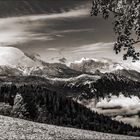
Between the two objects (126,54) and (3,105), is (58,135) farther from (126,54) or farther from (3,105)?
(3,105)

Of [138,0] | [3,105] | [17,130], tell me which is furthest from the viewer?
[3,105]

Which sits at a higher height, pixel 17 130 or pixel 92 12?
pixel 92 12

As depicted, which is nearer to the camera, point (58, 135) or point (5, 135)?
point (5, 135)

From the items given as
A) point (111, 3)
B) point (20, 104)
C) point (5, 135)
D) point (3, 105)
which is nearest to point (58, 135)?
point (5, 135)

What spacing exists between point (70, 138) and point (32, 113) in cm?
8048

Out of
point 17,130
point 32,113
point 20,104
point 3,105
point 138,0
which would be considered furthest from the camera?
point 32,113

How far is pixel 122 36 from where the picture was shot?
45.7 m

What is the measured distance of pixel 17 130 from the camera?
47.9 meters

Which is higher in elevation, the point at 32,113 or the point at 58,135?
the point at 32,113

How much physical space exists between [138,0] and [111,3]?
4.15 m

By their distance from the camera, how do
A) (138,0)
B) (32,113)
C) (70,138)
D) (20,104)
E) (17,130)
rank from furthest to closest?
1. (32,113)
2. (20,104)
3. (17,130)
4. (70,138)
5. (138,0)

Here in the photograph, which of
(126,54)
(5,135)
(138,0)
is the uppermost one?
(138,0)

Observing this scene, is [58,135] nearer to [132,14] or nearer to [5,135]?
[5,135]

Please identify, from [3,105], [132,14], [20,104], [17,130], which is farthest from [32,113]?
[132,14]
